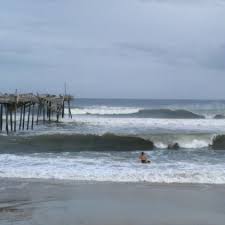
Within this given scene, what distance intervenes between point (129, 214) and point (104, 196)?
2087 mm

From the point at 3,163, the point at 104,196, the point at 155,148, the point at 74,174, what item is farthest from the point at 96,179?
the point at 155,148

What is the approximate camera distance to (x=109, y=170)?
1783cm

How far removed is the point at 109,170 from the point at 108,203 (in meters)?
5.16

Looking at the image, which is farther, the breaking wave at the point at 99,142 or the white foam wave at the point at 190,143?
the white foam wave at the point at 190,143

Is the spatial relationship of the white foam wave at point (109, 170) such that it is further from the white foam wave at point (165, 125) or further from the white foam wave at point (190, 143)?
the white foam wave at point (165, 125)

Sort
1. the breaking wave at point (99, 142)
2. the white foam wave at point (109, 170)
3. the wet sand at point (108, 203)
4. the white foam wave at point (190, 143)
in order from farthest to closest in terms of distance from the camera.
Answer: the white foam wave at point (190, 143), the breaking wave at point (99, 142), the white foam wave at point (109, 170), the wet sand at point (108, 203)

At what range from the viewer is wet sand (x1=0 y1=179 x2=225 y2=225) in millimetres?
11055

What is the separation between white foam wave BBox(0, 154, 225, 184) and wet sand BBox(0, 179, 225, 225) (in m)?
0.93

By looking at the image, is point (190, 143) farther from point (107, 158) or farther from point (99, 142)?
point (107, 158)

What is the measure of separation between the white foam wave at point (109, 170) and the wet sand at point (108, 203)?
93cm

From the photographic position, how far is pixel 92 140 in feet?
95.8

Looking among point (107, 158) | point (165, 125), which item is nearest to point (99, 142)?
point (107, 158)

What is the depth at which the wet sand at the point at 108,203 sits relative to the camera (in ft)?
36.3

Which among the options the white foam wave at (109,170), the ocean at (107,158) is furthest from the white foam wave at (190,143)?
the white foam wave at (109,170)
